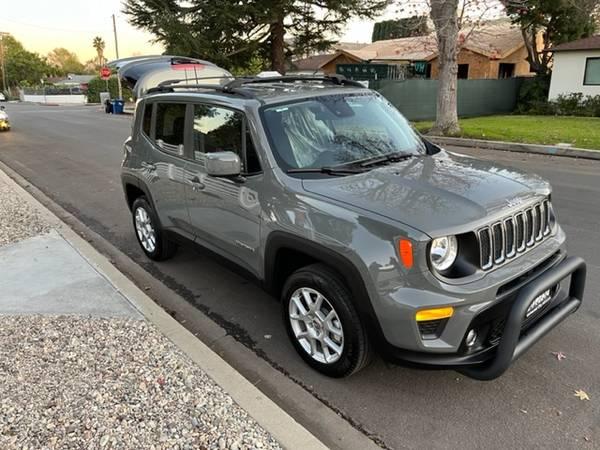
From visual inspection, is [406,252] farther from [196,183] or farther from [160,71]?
→ [160,71]

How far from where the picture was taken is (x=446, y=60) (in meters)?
14.6

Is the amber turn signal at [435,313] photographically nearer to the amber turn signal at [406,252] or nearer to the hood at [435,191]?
the amber turn signal at [406,252]

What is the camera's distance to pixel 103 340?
362cm

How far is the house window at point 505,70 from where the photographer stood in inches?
1256

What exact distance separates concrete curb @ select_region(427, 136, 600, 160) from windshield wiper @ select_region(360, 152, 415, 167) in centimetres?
911

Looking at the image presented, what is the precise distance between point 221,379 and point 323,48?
24722 mm

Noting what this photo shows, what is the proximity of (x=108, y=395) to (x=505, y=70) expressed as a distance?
34.6 m

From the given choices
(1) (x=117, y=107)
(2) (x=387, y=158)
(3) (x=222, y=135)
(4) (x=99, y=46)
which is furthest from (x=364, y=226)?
(4) (x=99, y=46)

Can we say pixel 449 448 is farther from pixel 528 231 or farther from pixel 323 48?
pixel 323 48

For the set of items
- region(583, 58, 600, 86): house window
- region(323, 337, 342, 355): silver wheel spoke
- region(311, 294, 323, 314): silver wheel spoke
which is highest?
region(583, 58, 600, 86): house window

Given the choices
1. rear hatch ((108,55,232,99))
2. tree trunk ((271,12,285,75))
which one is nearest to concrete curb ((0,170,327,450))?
rear hatch ((108,55,232,99))

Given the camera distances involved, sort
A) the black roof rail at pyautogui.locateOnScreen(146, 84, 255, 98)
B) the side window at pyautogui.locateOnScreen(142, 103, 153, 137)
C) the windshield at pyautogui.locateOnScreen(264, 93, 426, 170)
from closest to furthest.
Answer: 1. the windshield at pyautogui.locateOnScreen(264, 93, 426, 170)
2. the black roof rail at pyautogui.locateOnScreen(146, 84, 255, 98)
3. the side window at pyautogui.locateOnScreen(142, 103, 153, 137)

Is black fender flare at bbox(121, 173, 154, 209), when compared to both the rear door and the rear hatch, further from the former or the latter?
the rear hatch

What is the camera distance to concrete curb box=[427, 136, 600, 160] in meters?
11.3
